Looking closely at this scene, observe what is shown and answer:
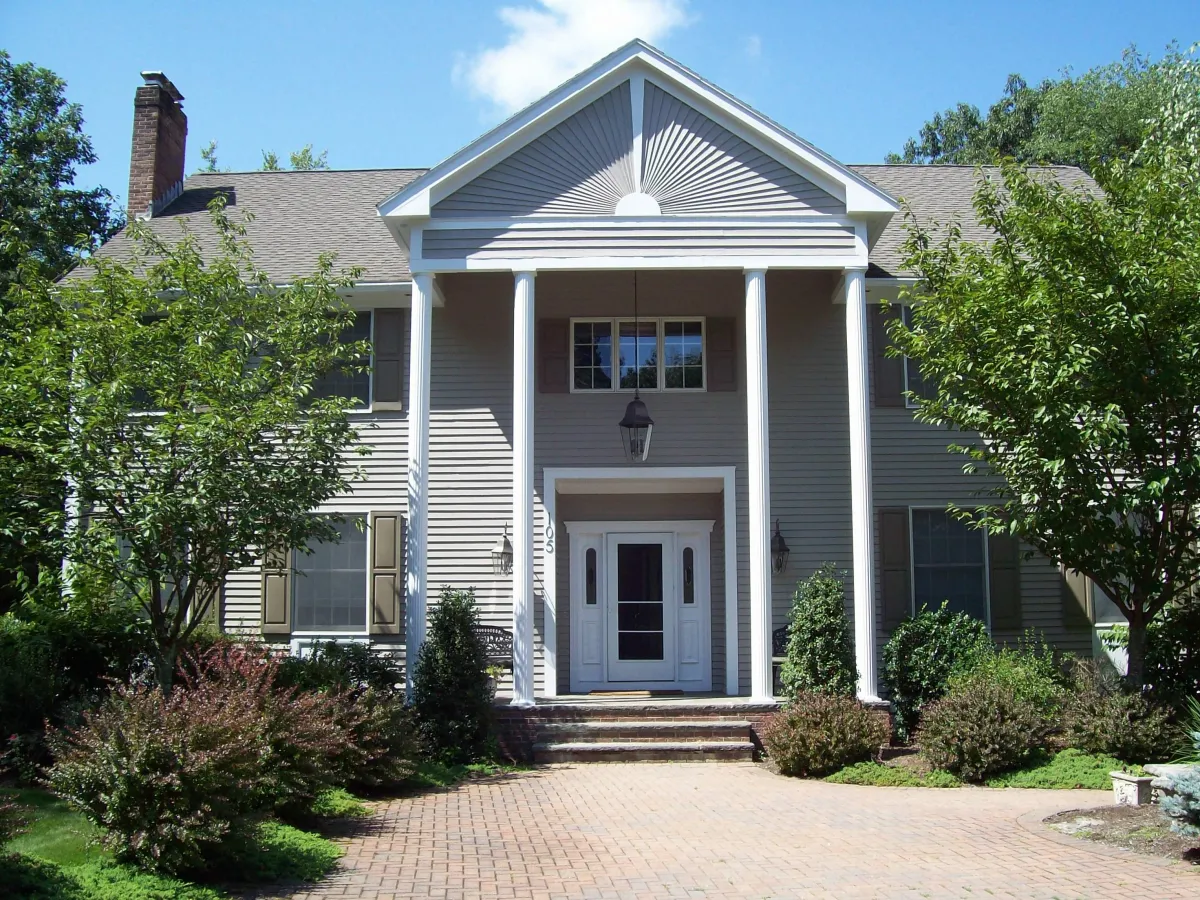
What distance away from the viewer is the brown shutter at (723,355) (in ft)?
46.9

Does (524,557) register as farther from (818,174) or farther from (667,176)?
(818,174)

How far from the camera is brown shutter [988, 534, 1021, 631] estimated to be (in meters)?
14.0

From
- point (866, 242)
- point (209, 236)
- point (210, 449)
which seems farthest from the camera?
point (209, 236)

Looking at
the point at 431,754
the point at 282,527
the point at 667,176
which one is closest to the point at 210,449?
the point at 282,527

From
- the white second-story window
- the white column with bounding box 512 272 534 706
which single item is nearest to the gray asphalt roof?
the white second-story window

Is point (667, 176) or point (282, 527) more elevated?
point (667, 176)

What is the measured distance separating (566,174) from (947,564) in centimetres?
695

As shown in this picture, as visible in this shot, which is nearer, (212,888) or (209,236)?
(212,888)

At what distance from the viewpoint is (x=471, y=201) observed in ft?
41.8

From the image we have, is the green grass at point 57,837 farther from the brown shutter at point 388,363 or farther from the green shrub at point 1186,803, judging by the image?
the brown shutter at point 388,363

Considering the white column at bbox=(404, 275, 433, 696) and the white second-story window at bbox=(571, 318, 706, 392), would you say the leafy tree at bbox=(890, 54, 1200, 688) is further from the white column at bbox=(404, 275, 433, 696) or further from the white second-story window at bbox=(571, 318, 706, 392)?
the white column at bbox=(404, 275, 433, 696)

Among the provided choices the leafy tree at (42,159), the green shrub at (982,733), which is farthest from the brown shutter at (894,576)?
the leafy tree at (42,159)

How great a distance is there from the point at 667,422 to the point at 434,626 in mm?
4359

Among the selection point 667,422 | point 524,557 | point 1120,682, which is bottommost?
point 1120,682
